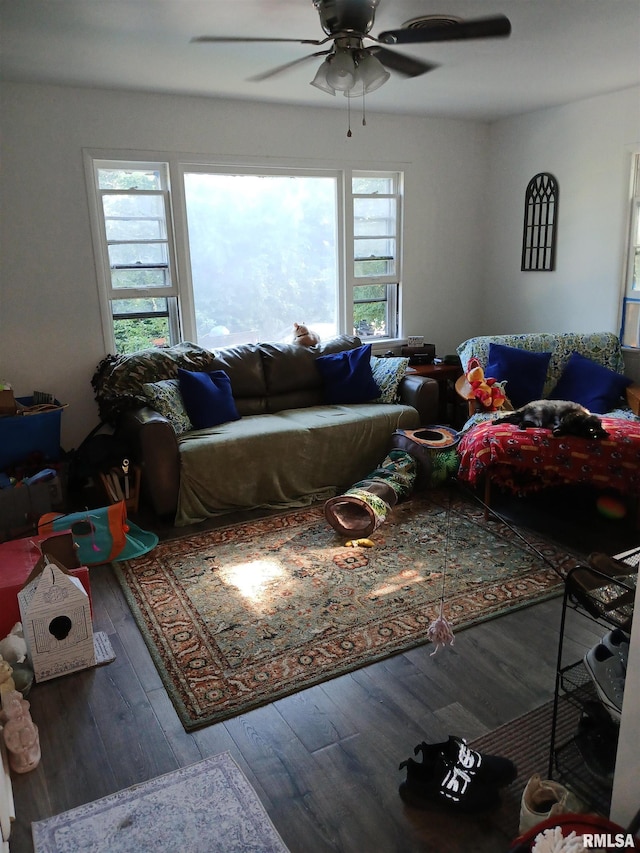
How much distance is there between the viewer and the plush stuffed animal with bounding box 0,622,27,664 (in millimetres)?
2326

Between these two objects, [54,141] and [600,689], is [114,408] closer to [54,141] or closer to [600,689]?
[54,141]

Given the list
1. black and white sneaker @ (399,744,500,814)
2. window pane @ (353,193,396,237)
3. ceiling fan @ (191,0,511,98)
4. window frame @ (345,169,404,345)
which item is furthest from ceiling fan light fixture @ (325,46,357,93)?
black and white sneaker @ (399,744,500,814)

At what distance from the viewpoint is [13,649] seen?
233 cm

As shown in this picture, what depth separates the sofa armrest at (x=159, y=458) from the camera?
11.6ft

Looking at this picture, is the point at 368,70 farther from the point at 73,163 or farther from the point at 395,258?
the point at 395,258

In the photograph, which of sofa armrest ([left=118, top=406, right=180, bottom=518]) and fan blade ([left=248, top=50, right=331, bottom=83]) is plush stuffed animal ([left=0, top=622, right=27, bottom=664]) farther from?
fan blade ([left=248, top=50, right=331, bottom=83])

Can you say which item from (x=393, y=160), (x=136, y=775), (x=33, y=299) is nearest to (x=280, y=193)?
(x=393, y=160)

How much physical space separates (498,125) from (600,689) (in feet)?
16.7

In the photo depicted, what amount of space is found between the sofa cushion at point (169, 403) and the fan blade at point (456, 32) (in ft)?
7.26

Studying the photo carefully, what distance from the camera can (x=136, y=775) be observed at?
6.21 ft

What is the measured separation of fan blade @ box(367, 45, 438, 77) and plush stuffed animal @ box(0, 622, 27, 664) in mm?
2805

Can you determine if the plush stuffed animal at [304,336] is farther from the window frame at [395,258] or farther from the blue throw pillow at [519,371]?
the blue throw pillow at [519,371]

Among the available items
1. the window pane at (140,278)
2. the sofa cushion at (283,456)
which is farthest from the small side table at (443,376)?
the window pane at (140,278)

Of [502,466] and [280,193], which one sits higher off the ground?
[280,193]
